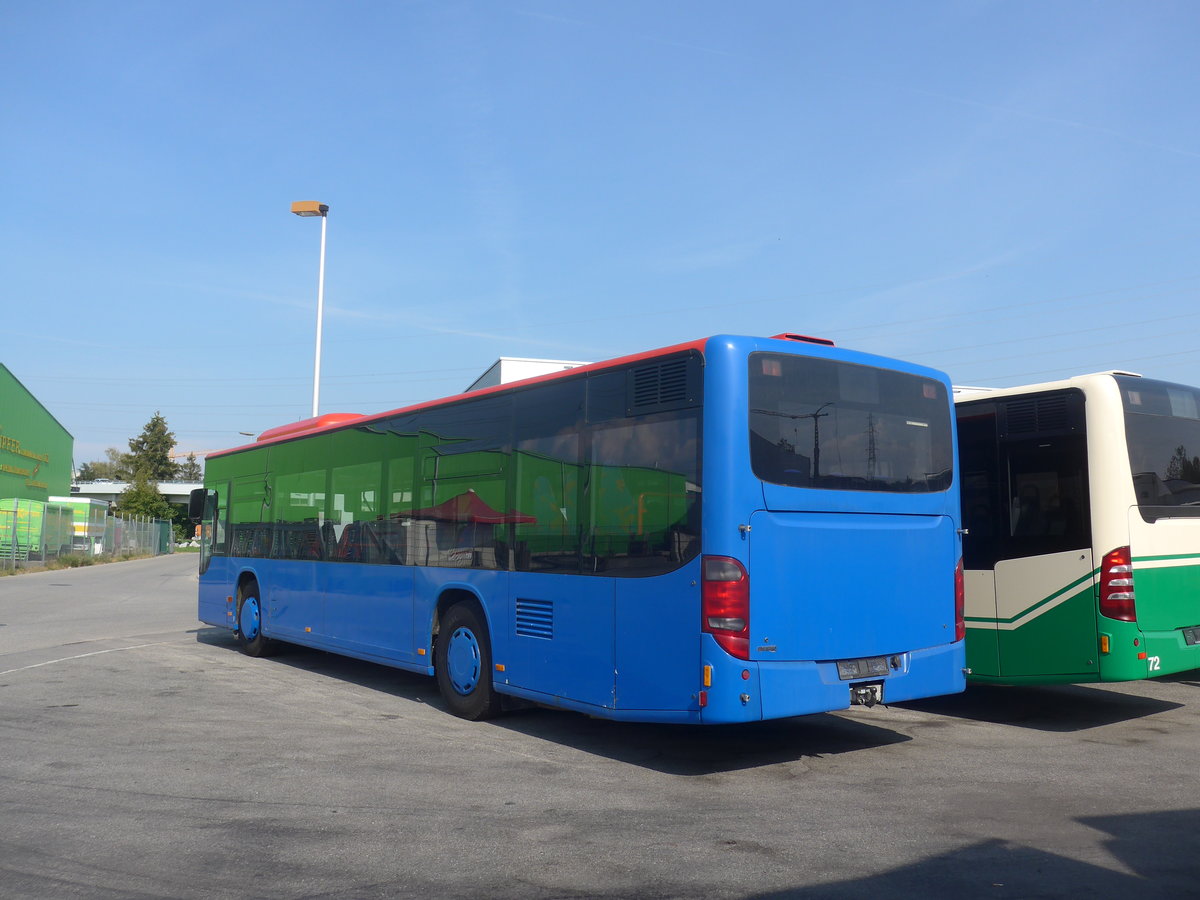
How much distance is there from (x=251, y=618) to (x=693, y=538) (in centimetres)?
926

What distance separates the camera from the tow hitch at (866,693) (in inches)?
286

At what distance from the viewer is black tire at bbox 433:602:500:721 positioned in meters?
9.03

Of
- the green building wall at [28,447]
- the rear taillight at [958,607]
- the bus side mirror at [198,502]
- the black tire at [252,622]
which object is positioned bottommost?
the black tire at [252,622]

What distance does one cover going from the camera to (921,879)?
188 inches

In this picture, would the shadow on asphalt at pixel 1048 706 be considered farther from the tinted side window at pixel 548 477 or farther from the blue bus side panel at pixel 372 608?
the blue bus side panel at pixel 372 608

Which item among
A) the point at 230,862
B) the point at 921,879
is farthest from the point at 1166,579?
the point at 230,862

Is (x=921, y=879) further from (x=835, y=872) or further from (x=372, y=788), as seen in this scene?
(x=372, y=788)

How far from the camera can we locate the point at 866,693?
732cm

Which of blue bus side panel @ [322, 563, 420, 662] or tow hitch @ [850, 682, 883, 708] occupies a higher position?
blue bus side panel @ [322, 563, 420, 662]

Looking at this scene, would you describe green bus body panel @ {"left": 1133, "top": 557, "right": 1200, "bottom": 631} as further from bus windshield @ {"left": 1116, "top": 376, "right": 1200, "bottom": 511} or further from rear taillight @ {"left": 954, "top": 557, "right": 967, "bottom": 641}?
rear taillight @ {"left": 954, "top": 557, "right": 967, "bottom": 641}

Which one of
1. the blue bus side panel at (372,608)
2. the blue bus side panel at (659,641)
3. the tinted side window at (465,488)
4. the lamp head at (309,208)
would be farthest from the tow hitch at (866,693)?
the lamp head at (309,208)

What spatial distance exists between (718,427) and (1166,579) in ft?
14.8

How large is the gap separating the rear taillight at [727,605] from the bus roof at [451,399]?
1.46 m

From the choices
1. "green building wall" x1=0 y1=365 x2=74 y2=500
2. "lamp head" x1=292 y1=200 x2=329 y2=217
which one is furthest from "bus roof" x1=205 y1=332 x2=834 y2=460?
"green building wall" x1=0 y1=365 x2=74 y2=500
